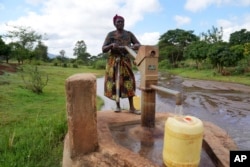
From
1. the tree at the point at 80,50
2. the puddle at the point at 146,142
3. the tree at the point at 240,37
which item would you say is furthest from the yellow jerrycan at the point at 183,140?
the tree at the point at 80,50

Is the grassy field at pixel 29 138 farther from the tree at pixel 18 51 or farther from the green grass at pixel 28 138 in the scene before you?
the tree at pixel 18 51

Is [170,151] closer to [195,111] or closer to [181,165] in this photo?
[181,165]

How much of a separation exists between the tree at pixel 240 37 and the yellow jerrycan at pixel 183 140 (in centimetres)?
4098

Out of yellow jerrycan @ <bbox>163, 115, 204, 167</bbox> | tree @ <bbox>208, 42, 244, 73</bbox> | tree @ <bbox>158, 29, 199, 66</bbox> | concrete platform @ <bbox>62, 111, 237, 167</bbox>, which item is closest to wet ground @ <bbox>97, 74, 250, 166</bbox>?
concrete platform @ <bbox>62, 111, 237, 167</bbox>

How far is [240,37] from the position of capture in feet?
134

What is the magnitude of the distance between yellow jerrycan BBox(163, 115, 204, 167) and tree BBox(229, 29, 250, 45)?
40975mm

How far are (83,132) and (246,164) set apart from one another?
1.53 m

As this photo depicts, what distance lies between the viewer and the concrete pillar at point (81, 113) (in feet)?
8.50

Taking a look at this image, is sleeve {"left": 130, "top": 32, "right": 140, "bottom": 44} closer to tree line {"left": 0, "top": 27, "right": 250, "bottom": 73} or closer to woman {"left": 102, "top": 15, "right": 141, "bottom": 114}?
woman {"left": 102, "top": 15, "right": 141, "bottom": 114}

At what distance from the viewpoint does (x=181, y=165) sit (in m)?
2.16

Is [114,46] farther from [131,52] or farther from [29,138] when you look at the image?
[29,138]

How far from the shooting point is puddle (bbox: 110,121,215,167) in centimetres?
277

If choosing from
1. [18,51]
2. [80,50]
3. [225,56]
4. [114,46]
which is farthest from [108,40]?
[80,50]

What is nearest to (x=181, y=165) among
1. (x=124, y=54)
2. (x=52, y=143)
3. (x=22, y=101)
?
(x=124, y=54)
